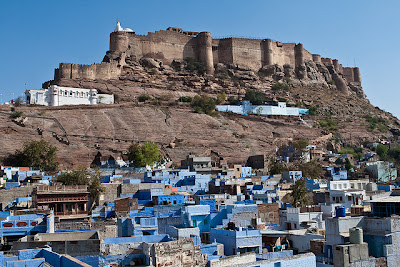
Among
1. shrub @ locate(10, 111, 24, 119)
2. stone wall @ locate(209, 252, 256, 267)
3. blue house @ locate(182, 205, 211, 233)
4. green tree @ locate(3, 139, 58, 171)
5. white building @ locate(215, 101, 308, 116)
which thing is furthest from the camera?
white building @ locate(215, 101, 308, 116)

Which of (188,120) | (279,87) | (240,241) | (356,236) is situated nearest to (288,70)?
(279,87)

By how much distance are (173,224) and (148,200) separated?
288 inches

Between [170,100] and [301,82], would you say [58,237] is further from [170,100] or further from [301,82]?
[301,82]

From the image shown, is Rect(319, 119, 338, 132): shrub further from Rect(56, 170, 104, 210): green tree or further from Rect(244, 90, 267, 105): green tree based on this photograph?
Rect(56, 170, 104, 210): green tree

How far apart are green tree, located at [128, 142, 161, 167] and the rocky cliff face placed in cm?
326

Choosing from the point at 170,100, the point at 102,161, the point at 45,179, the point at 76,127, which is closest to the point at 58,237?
the point at 45,179

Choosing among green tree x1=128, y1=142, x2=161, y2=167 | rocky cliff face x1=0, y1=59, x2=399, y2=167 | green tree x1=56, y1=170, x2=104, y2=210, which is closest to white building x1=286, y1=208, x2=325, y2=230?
green tree x1=56, y1=170, x2=104, y2=210

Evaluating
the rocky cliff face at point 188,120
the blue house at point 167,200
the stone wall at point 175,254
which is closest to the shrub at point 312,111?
the rocky cliff face at point 188,120

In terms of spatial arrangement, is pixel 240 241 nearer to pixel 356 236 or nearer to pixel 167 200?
pixel 356 236

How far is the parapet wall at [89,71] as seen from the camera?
2168 inches

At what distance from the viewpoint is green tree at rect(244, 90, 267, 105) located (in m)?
61.8

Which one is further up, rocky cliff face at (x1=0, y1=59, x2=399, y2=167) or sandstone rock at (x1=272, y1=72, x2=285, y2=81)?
sandstone rock at (x1=272, y1=72, x2=285, y2=81)

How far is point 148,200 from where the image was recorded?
76.9ft

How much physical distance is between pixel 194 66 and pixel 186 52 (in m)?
2.47
